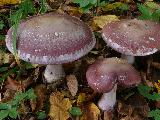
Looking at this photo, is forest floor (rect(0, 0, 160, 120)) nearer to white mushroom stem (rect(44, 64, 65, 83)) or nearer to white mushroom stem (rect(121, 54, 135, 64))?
white mushroom stem (rect(44, 64, 65, 83))

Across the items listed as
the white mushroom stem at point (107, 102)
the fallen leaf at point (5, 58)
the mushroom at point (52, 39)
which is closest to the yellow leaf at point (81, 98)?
the white mushroom stem at point (107, 102)

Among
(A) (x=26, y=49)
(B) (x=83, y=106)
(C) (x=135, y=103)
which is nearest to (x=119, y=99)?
(C) (x=135, y=103)

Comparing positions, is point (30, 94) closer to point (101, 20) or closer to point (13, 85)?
point (13, 85)

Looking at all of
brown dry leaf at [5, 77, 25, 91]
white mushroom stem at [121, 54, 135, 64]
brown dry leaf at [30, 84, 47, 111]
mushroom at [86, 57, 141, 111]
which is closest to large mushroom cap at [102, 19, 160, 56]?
mushroom at [86, 57, 141, 111]

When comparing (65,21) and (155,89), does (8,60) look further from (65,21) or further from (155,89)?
(155,89)

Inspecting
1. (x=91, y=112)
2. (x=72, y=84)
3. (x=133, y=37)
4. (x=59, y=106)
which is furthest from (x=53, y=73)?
(x=133, y=37)

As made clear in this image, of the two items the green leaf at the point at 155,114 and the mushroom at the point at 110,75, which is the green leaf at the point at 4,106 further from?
the green leaf at the point at 155,114

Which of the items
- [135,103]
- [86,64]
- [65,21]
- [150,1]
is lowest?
[135,103]
